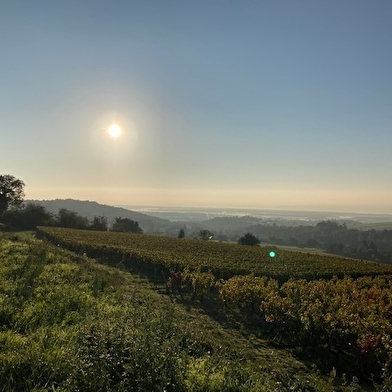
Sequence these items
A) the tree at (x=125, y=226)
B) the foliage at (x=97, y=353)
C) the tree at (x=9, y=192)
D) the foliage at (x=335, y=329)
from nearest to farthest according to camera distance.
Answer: the foliage at (x=97, y=353), the foliage at (x=335, y=329), the tree at (x=9, y=192), the tree at (x=125, y=226)

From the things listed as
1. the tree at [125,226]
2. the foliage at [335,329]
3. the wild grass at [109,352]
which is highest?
the wild grass at [109,352]

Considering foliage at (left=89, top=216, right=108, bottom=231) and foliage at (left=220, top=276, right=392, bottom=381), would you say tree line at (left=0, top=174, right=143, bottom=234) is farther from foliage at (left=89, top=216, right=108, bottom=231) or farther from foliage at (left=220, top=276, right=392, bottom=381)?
foliage at (left=220, top=276, right=392, bottom=381)

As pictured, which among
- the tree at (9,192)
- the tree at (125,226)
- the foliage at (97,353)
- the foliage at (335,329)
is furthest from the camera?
the tree at (125,226)

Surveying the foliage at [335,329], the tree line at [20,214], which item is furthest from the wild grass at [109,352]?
the tree line at [20,214]

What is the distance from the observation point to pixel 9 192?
226 feet

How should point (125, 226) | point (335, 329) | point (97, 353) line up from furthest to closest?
point (125, 226) < point (335, 329) < point (97, 353)

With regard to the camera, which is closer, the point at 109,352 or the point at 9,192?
the point at 109,352

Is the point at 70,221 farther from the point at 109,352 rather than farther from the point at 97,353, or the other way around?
the point at 97,353

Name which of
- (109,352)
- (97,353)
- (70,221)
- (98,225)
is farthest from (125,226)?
(97,353)

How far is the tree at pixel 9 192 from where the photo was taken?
68.3 meters

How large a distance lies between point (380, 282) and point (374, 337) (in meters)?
18.5

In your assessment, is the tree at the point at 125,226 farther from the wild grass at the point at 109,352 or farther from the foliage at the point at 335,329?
the wild grass at the point at 109,352

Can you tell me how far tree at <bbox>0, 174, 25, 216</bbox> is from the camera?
6831 cm

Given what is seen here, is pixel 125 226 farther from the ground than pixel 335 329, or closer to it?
closer to it
